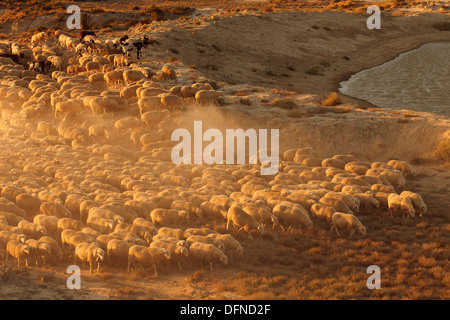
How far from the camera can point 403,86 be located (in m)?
42.2

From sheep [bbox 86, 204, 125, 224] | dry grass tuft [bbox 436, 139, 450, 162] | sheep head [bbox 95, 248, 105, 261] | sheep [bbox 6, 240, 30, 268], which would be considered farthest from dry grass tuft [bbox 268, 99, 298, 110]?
sheep [bbox 6, 240, 30, 268]

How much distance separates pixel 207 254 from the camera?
14.2 metres

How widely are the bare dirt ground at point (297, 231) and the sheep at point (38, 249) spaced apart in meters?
0.50

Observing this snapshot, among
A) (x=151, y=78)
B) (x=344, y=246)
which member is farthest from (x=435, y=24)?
(x=344, y=246)

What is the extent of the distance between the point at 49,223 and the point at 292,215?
23.5 feet

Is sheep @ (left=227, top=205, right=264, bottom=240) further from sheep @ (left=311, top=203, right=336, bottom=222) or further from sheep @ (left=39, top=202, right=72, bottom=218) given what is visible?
sheep @ (left=39, top=202, right=72, bottom=218)

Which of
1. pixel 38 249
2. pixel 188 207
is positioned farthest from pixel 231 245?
pixel 38 249

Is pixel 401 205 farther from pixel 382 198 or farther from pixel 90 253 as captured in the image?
pixel 90 253

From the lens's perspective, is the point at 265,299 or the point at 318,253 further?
the point at 318,253

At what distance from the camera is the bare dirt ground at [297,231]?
43.4ft

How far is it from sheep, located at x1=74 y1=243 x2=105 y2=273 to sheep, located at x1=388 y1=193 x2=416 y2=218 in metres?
9.30
